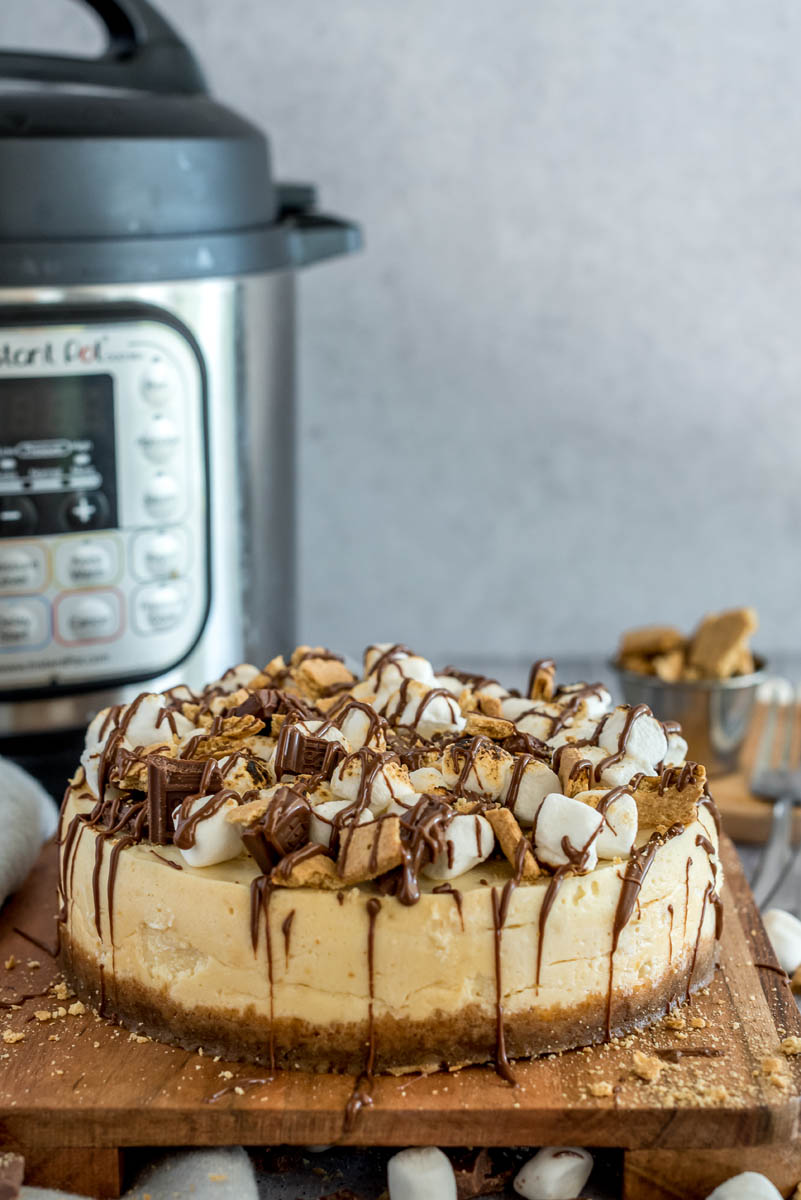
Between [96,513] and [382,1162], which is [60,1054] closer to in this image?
[382,1162]

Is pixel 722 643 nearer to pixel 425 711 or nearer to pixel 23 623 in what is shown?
pixel 425 711

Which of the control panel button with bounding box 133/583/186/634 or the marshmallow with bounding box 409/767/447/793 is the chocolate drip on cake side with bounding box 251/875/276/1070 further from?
the control panel button with bounding box 133/583/186/634

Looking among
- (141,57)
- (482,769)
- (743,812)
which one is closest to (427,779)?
(482,769)

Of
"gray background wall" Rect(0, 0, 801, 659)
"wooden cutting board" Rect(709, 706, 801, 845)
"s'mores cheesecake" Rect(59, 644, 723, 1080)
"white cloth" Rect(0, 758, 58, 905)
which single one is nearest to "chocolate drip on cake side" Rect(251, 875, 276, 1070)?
"s'mores cheesecake" Rect(59, 644, 723, 1080)

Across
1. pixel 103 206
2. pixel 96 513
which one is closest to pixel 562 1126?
pixel 96 513

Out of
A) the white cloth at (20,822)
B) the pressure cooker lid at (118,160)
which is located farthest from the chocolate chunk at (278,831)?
the pressure cooker lid at (118,160)
